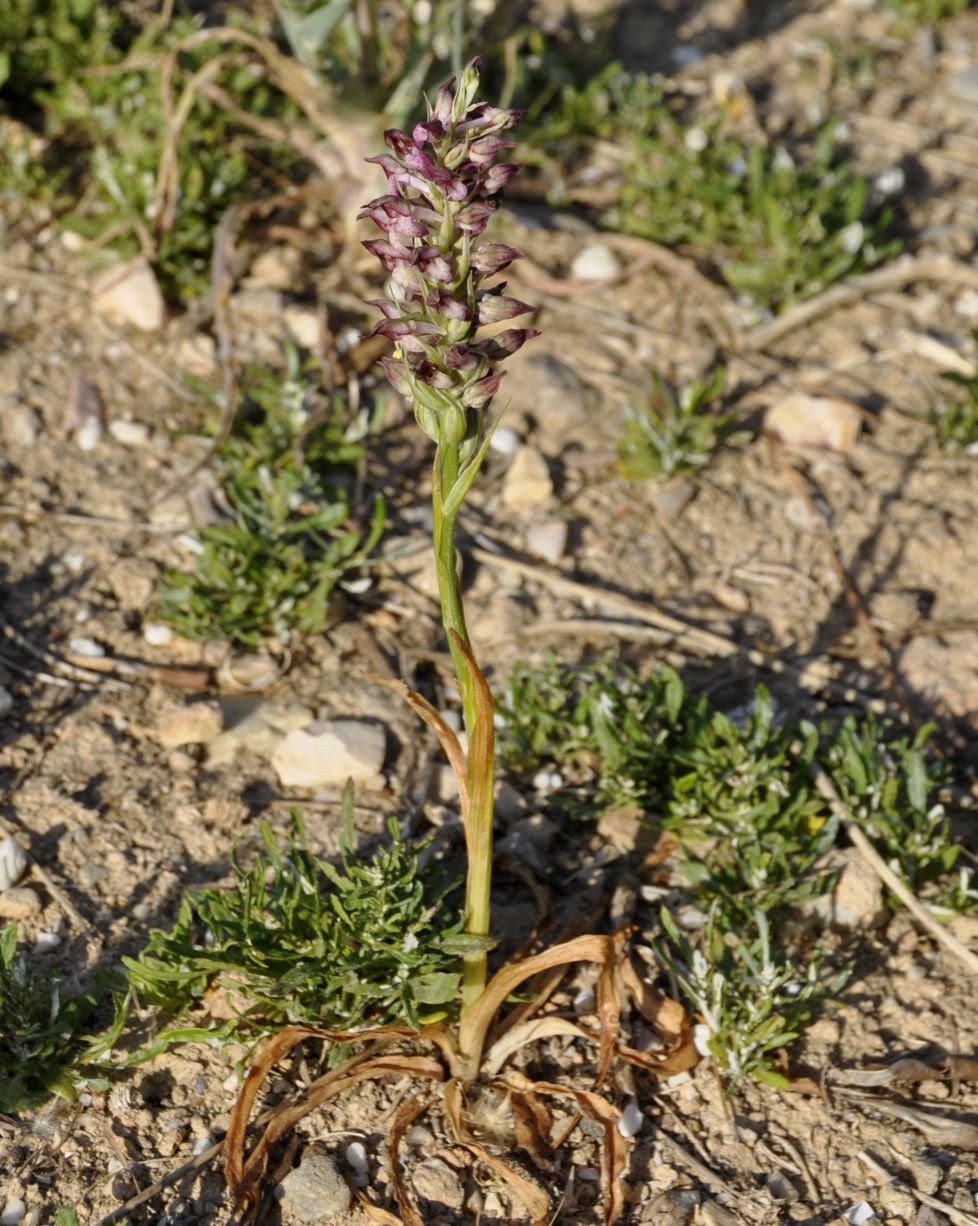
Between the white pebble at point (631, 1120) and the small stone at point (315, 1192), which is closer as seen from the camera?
the small stone at point (315, 1192)

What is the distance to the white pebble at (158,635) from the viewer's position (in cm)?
407

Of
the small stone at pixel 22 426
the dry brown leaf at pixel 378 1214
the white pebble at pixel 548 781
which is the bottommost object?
the dry brown leaf at pixel 378 1214

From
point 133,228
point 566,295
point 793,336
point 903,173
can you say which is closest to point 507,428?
point 566,295

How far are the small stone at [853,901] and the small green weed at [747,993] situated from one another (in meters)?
0.16

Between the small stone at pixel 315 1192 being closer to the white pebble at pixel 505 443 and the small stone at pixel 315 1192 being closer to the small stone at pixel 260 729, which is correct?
the small stone at pixel 260 729

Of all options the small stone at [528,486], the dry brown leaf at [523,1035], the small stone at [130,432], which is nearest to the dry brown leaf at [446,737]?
the dry brown leaf at [523,1035]

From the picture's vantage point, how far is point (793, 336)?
5.16m

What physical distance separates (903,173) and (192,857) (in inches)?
163

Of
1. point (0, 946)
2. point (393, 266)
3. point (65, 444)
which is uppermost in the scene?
point (393, 266)

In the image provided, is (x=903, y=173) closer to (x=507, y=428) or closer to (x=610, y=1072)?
(x=507, y=428)

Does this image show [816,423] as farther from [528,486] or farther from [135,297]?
[135,297]

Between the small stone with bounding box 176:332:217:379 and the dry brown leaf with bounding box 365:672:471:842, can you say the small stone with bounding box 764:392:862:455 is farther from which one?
the dry brown leaf with bounding box 365:672:471:842

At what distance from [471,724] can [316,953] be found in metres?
0.76

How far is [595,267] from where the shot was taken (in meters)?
5.29
